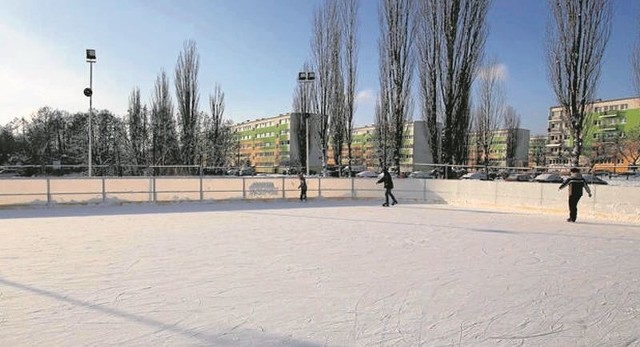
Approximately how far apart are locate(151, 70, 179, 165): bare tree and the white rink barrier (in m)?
19.9

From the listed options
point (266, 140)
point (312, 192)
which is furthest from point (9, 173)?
point (266, 140)

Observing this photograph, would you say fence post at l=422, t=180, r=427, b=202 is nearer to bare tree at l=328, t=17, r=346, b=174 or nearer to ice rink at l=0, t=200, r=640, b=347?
ice rink at l=0, t=200, r=640, b=347

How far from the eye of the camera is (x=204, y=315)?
12.4ft

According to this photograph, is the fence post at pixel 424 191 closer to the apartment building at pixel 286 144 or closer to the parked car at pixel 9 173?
the parked car at pixel 9 173

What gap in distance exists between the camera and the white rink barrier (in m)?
12.0

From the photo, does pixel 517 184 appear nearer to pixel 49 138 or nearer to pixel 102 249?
→ pixel 102 249

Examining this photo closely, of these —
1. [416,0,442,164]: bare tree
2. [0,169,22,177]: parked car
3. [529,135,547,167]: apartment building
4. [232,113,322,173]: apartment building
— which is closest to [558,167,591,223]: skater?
[416,0,442,164]: bare tree

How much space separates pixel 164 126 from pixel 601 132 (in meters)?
58.1

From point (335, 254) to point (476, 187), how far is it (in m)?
10.5

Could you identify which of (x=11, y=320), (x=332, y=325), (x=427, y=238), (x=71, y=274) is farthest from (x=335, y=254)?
(x=11, y=320)

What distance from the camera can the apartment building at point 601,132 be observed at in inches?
1891

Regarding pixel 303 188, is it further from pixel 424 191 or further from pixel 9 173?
pixel 9 173

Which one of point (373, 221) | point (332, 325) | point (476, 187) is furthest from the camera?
point (476, 187)

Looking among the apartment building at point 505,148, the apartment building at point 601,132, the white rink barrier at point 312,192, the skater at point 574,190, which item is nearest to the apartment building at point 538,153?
the apartment building at point 601,132
